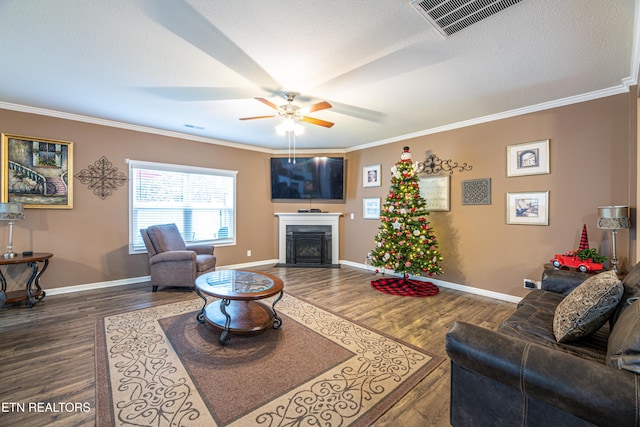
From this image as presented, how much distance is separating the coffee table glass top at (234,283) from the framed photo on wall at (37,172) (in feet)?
9.40

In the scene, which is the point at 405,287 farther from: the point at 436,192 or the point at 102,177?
the point at 102,177

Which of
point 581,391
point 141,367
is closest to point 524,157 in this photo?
point 581,391

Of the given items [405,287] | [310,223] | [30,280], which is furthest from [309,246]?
[30,280]

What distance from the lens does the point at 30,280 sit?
11.3ft

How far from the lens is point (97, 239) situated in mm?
4254

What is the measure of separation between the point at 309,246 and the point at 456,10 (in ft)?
16.1

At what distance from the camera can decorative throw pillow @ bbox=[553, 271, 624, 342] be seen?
1514mm

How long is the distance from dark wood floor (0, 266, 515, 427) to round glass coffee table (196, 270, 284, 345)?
0.94m

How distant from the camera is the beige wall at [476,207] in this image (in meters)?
3.15

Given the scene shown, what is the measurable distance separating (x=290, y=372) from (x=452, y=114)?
3921 mm

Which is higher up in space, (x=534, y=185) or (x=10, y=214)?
(x=534, y=185)

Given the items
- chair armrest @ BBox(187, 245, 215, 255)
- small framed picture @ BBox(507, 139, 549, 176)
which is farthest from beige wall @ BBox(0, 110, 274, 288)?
small framed picture @ BBox(507, 139, 549, 176)

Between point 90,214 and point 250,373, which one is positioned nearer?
point 250,373

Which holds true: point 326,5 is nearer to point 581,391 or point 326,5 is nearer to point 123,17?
point 123,17
